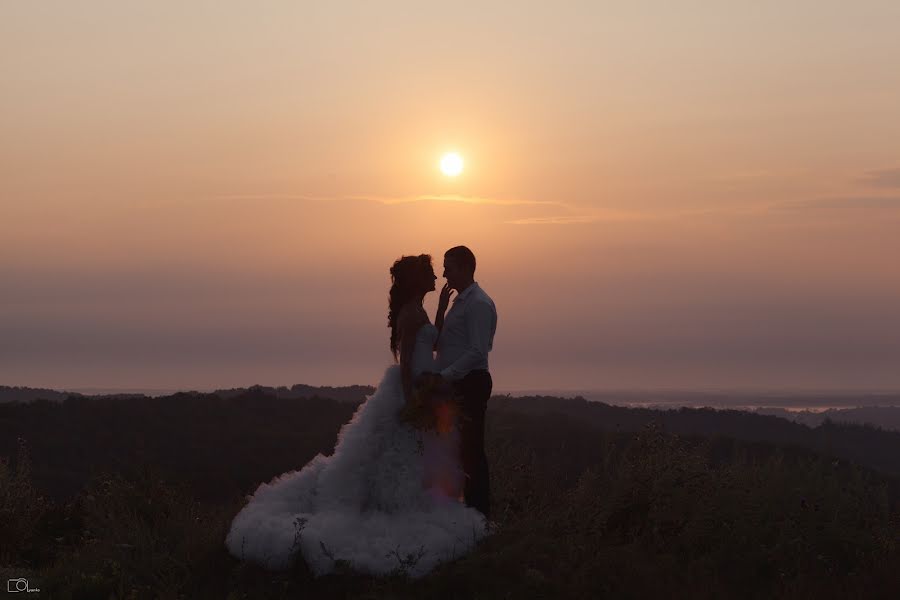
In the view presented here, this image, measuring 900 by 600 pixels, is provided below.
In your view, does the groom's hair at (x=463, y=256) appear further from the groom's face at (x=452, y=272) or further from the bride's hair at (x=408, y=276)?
the bride's hair at (x=408, y=276)

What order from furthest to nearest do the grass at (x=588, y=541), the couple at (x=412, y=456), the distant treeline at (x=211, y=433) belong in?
1. the distant treeline at (x=211, y=433)
2. the couple at (x=412, y=456)
3. the grass at (x=588, y=541)

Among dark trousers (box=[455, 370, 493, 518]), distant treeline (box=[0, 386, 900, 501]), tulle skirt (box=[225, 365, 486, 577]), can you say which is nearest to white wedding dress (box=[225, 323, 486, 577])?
tulle skirt (box=[225, 365, 486, 577])

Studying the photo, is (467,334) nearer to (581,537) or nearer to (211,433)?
(581,537)

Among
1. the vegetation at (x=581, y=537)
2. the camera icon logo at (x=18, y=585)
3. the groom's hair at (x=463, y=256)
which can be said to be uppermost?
the groom's hair at (x=463, y=256)

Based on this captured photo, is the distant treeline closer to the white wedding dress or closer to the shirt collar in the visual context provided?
the white wedding dress

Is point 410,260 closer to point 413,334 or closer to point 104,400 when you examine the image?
point 413,334

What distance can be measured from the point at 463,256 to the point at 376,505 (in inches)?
120

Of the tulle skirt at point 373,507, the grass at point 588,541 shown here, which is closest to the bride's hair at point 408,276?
the tulle skirt at point 373,507

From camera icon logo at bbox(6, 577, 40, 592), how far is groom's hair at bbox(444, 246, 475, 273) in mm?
5820

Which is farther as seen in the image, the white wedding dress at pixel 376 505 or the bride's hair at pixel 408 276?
the bride's hair at pixel 408 276

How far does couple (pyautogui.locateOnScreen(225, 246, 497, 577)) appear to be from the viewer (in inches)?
436

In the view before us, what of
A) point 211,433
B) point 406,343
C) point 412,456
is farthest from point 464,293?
point 211,433

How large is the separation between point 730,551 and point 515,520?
2595 mm

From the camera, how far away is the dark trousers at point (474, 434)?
1151cm
